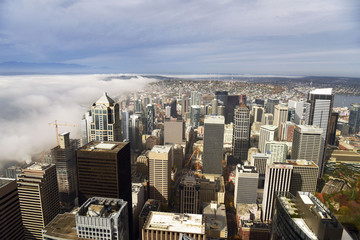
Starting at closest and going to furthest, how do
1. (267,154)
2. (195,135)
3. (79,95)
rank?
(79,95) < (267,154) < (195,135)

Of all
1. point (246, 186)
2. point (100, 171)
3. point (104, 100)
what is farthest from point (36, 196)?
point (246, 186)

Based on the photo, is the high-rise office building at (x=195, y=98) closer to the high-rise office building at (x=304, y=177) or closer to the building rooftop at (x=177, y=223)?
the high-rise office building at (x=304, y=177)

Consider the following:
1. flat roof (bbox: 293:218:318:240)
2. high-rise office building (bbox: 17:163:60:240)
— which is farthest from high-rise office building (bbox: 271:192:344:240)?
high-rise office building (bbox: 17:163:60:240)

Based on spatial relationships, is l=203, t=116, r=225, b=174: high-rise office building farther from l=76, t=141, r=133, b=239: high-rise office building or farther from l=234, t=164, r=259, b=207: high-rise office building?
l=76, t=141, r=133, b=239: high-rise office building

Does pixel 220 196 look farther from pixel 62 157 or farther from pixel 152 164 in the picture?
pixel 62 157

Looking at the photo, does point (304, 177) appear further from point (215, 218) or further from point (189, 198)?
point (189, 198)

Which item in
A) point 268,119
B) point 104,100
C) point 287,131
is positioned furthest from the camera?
point 268,119

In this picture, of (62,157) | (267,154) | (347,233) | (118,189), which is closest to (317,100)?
(267,154)
